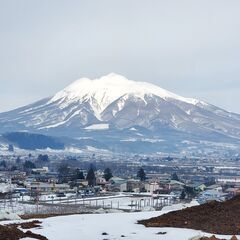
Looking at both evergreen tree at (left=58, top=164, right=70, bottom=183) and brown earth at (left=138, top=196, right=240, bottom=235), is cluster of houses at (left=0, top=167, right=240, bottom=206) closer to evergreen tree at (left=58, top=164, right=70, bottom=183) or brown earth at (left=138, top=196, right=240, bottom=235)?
evergreen tree at (left=58, top=164, right=70, bottom=183)

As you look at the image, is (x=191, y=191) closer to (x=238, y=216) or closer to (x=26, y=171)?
(x=26, y=171)

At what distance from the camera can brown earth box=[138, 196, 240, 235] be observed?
15.3 metres

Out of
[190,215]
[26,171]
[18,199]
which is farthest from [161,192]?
[190,215]

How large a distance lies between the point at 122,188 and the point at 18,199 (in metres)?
21.6

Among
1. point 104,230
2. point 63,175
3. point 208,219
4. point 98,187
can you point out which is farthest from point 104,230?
point 63,175

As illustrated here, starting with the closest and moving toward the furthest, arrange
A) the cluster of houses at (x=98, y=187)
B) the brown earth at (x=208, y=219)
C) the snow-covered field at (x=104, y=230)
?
the snow-covered field at (x=104, y=230) → the brown earth at (x=208, y=219) → the cluster of houses at (x=98, y=187)

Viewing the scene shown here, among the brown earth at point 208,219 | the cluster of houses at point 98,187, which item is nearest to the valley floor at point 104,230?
the brown earth at point 208,219

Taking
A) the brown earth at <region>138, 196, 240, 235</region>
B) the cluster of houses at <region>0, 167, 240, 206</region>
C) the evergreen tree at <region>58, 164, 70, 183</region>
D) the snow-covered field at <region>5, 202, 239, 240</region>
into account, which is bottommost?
the cluster of houses at <region>0, 167, 240, 206</region>

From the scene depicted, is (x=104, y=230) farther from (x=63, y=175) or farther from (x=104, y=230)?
(x=63, y=175)

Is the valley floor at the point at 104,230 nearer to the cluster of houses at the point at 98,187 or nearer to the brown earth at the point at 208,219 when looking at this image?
the brown earth at the point at 208,219

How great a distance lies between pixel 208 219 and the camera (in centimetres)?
1630

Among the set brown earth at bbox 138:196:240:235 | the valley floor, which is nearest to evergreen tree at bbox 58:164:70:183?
brown earth at bbox 138:196:240:235

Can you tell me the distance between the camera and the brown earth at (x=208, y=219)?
15273mm

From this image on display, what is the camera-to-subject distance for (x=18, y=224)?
16.2 meters
